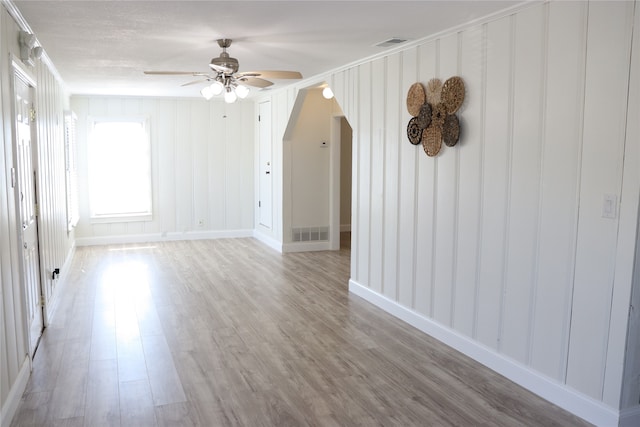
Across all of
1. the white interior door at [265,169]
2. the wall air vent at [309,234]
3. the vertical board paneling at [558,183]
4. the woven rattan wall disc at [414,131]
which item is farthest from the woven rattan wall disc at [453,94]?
the white interior door at [265,169]

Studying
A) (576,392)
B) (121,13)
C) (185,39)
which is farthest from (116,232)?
(576,392)

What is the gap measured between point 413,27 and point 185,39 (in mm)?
1755

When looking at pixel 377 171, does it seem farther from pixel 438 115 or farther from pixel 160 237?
pixel 160 237

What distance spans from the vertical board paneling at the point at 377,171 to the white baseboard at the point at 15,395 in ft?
9.67

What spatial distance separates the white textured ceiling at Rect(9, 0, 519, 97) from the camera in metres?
3.23

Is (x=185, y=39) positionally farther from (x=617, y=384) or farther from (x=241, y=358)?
(x=617, y=384)

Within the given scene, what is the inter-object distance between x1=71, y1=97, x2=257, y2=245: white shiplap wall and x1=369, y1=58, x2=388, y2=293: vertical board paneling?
4.34m

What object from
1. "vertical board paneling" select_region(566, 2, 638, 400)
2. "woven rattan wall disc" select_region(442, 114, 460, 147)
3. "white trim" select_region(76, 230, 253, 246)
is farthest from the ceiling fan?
"white trim" select_region(76, 230, 253, 246)

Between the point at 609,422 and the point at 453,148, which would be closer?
the point at 609,422

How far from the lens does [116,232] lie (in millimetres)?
8453

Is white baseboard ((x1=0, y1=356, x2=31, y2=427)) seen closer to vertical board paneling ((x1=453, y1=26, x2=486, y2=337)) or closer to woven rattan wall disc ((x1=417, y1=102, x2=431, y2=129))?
vertical board paneling ((x1=453, y1=26, x2=486, y2=337))

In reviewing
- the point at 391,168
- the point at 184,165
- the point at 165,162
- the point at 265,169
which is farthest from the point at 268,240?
the point at 391,168

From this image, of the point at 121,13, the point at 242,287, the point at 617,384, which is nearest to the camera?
the point at 617,384

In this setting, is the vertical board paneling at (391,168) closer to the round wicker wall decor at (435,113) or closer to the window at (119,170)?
the round wicker wall decor at (435,113)
